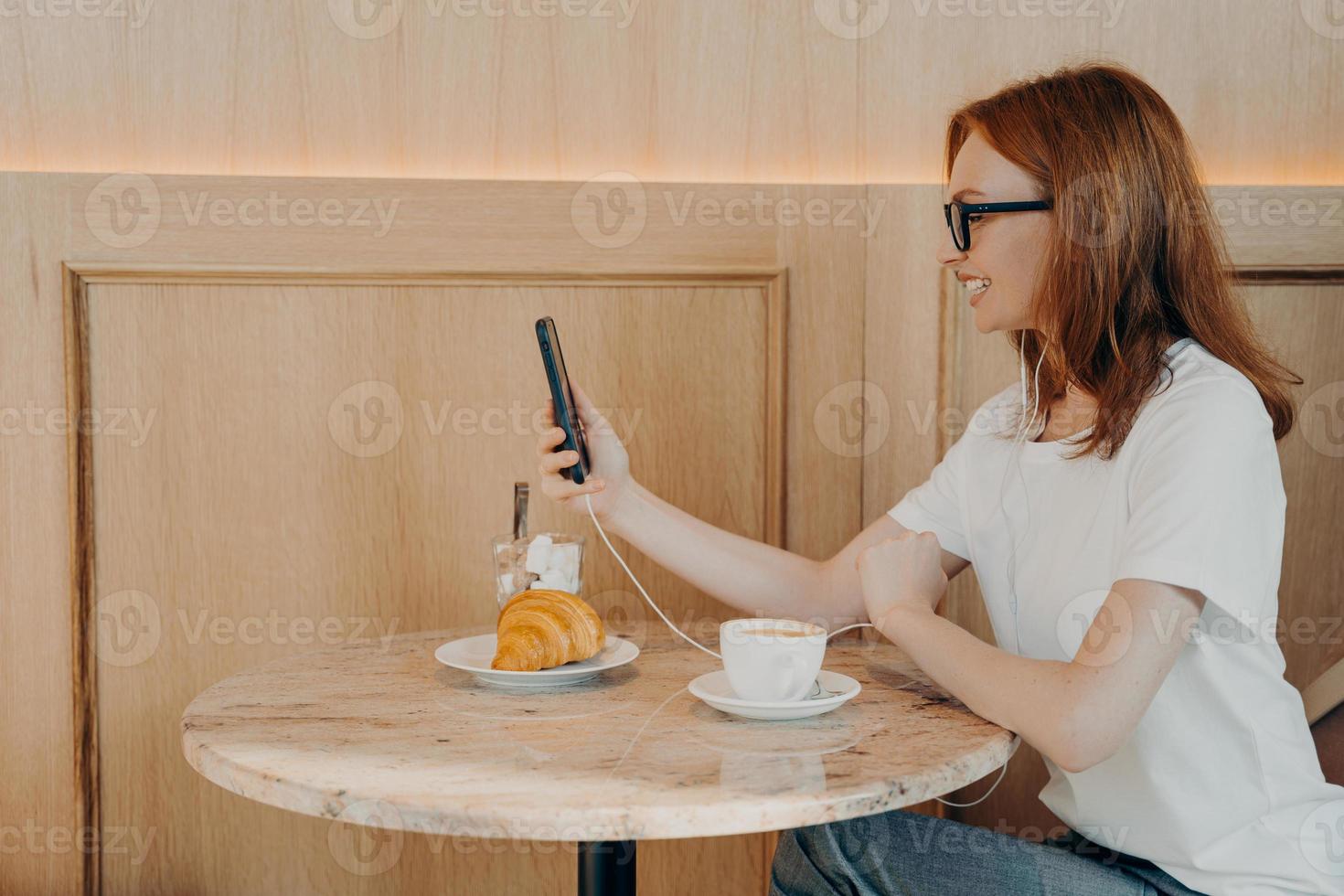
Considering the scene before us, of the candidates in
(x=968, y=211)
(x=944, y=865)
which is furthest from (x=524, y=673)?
(x=968, y=211)

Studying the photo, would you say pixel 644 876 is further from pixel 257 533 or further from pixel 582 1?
pixel 582 1

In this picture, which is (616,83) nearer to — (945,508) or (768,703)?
(945,508)

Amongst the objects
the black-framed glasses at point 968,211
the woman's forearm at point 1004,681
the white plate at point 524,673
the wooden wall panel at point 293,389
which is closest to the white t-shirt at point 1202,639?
the woman's forearm at point 1004,681

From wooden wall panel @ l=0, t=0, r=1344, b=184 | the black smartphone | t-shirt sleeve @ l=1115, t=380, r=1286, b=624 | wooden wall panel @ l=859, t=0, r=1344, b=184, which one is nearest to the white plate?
the black smartphone

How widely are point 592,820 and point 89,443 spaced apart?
1212 mm

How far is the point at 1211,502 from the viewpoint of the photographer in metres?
1.04

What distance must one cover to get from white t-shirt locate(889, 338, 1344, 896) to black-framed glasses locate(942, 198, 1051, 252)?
0.21 metres

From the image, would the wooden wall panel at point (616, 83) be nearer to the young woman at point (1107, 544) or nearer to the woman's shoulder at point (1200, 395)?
the young woman at point (1107, 544)

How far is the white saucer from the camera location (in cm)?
106

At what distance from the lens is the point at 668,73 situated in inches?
71.1

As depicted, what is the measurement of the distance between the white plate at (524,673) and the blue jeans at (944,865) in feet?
0.88

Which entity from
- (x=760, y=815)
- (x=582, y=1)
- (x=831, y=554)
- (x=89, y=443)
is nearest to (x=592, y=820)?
(x=760, y=815)

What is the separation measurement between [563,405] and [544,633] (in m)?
0.29

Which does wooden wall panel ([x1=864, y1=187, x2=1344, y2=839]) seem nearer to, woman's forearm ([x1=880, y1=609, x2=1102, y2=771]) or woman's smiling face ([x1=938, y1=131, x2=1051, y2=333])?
woman's smiling face ([x1=938, y1=131, x2=1051, y2=333])
